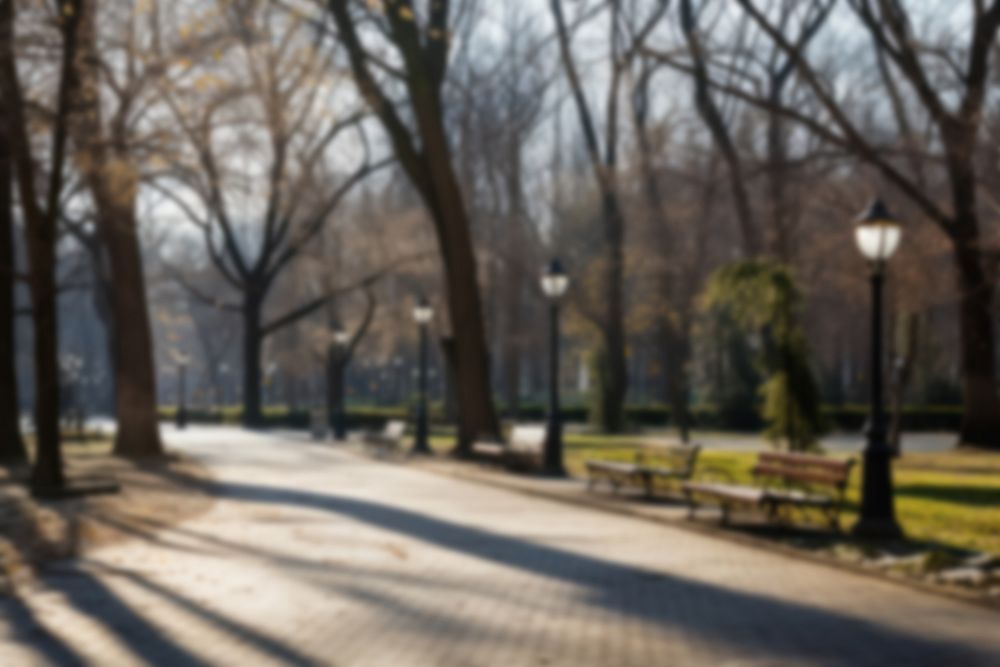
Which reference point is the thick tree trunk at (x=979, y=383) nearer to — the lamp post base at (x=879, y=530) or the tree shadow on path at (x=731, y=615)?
the lamp post base at (x=879, y=530)

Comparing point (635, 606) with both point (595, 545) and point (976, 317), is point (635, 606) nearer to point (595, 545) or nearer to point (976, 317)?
point (595, 545)

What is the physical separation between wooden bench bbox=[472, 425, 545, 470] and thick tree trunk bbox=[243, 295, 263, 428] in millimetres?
31236

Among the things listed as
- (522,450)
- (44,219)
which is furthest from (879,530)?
(522,450)

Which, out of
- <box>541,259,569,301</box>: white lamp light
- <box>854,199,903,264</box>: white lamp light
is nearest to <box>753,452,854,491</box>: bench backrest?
<box>854,199,903,264</box>: white lamp light

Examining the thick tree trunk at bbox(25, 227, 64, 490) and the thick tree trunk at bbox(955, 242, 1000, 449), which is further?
the thick tree trunk at bbox(955, 242, 1000, 449)

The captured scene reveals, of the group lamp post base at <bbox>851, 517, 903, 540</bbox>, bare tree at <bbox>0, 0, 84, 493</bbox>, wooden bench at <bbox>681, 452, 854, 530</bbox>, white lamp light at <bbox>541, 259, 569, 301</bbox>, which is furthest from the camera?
white lamp light at <bbox>541, 259, 569, 301</bbox>

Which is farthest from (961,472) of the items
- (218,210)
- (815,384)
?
(218,210)

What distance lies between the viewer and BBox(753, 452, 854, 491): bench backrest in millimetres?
14087

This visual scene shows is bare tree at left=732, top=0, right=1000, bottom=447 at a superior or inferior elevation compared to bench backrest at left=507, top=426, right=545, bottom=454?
superior

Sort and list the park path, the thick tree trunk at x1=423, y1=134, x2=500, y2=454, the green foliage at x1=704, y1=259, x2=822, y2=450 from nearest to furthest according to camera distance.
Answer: the park path, the green foliage at x1=704, y1=259, x2=822, y2=450, the thick tree trunk at x1=423, y1=134, x2=500, y2=454

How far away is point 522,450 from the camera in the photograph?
25000 mm

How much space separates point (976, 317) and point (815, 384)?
10482 mm

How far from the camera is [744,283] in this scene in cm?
2150

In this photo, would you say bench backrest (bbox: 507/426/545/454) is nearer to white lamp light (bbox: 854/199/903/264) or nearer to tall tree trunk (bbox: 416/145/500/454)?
tall tree trunk (bbox: 416/145/500/454)
